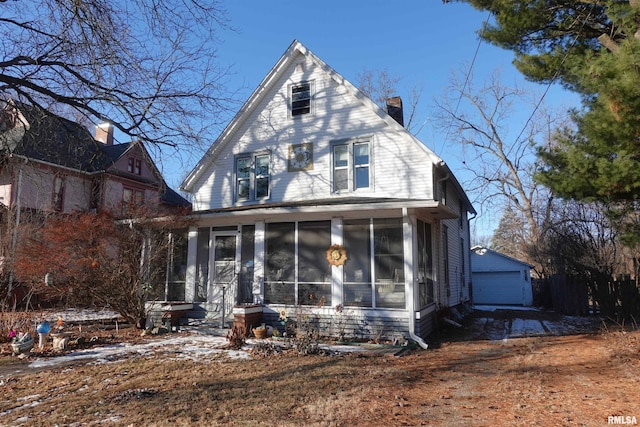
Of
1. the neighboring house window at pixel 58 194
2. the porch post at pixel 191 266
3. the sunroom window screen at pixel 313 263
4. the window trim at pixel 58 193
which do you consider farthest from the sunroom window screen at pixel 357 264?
the neighboring house window at pixel 58 194

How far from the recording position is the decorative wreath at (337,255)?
37.8 ft

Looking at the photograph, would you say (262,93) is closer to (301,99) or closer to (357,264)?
(301,99)

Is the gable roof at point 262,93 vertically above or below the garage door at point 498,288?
above

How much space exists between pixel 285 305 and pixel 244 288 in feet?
4.95

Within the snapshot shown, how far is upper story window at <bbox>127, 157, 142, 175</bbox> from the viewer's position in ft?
84.3

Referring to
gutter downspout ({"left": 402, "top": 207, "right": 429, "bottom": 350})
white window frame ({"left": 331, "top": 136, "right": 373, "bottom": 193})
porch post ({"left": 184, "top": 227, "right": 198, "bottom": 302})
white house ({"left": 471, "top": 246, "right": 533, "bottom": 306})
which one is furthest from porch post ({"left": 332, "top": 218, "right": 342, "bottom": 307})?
white house ({"left": 471, "top": 246, "right": 533, "bottom": 306})

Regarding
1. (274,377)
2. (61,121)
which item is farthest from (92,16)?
(274,377)

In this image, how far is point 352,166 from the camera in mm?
12828

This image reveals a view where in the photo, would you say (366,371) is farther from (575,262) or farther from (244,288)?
(575,262)

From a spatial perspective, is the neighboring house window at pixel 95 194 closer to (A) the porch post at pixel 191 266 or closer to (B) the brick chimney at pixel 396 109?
(A) the porch post at pixel 191 266

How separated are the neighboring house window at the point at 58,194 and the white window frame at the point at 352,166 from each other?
16044 millimetres

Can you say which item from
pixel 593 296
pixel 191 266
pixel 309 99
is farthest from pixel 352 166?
pixel 593 296

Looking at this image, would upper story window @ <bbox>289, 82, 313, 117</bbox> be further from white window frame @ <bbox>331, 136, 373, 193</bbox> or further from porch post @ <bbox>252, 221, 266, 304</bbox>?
porch post @ <bbox>252, 221, 266, 304</bbox>

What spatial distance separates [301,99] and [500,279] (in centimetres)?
2003
